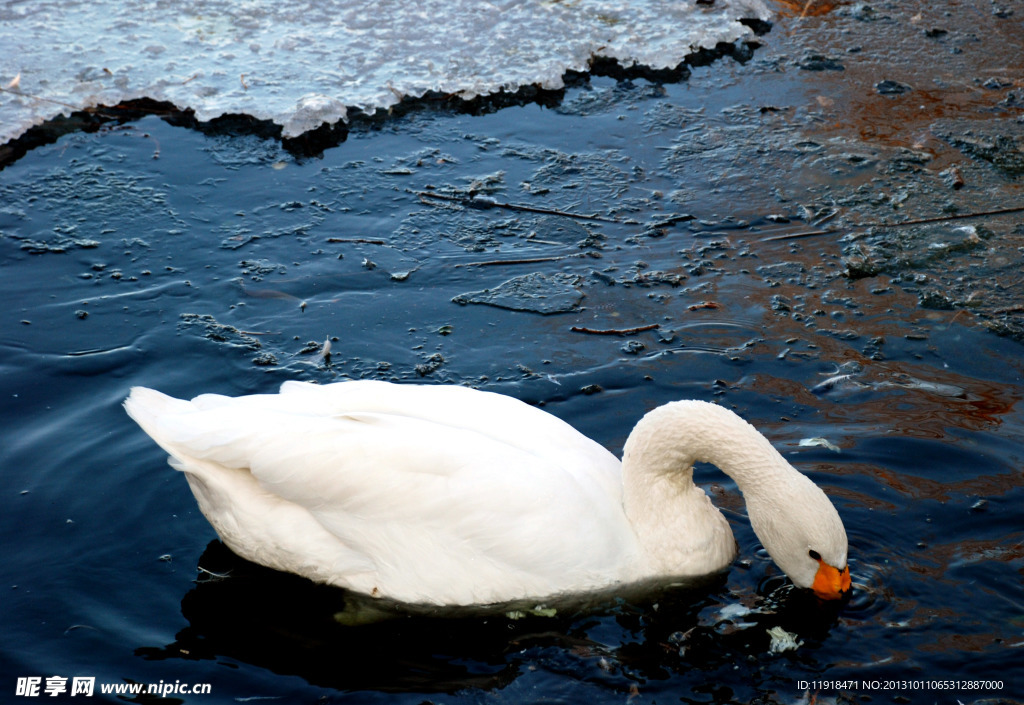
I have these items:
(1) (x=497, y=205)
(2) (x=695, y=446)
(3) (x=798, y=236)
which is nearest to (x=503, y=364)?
(2) (x=695, y=446)

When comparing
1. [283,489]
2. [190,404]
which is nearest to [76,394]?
[190,404]

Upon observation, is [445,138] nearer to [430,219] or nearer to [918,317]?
[430,219]

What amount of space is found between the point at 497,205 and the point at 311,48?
242 centimetres

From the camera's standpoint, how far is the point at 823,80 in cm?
729

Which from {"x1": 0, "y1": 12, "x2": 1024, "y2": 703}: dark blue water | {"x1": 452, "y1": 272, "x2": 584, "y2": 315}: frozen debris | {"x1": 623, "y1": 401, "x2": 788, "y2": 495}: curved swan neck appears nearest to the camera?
{"x1": 0, "y1": 12, "x2": 1024, "y2": 703}: dark blue water

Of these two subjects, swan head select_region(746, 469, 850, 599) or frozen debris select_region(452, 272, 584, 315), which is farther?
frozen debris select_region(452, 272, 584, 315)

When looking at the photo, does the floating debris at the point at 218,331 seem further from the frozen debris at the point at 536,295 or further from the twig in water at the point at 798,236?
the twig in water at the point at 798,236

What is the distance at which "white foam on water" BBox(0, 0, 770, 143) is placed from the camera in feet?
22.4

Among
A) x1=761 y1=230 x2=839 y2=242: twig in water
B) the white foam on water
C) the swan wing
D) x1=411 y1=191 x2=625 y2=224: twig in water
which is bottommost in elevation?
the swan wing

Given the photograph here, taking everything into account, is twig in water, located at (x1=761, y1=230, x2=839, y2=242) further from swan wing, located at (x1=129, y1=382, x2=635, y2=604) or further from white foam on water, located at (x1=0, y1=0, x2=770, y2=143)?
swan wing, located at (x1=129, y1=382, x2=635, y2=604)

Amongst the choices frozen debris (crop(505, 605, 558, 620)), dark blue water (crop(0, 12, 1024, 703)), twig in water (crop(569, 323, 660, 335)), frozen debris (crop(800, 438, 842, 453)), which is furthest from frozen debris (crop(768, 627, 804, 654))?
twig in water (crop(569, 323, 660, 335))

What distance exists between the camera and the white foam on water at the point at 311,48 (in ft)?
22.4

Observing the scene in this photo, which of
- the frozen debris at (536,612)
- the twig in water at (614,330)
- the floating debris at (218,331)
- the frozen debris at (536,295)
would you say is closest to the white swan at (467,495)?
the frozen debris at (536,612)

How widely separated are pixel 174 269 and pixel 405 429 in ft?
7.77
